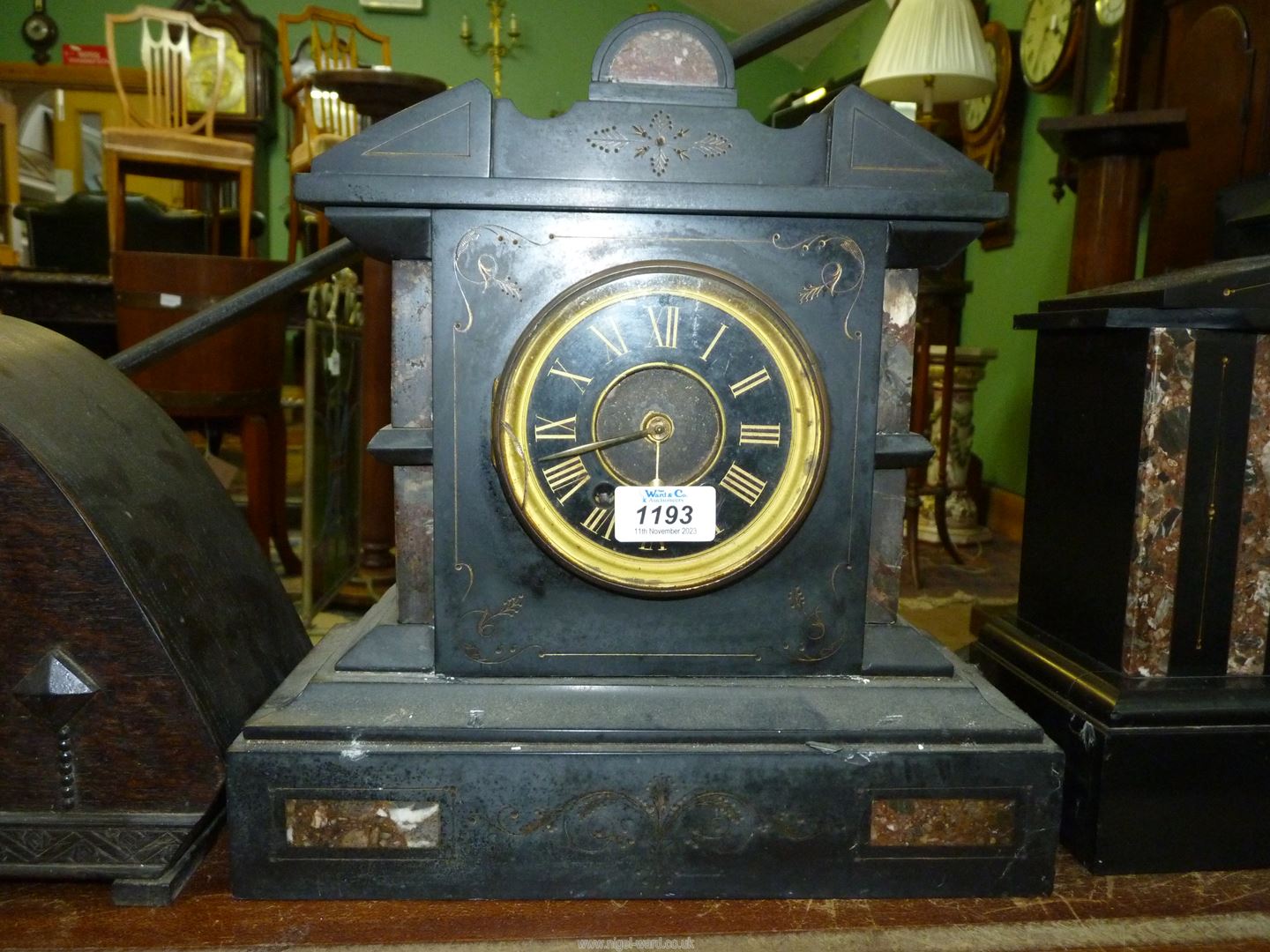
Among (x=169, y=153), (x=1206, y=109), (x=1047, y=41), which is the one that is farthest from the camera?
Result: (x=169, y=153)

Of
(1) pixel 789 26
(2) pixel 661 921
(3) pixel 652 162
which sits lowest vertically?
(2) pixel 661 921

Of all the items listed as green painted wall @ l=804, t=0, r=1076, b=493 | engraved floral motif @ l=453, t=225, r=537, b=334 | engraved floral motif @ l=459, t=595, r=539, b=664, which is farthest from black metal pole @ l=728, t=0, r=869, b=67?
green painted wall @ l=804, t=0, r=1076, b=493

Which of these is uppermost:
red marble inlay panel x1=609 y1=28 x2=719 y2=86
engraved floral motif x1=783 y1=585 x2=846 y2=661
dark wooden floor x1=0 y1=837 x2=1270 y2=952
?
red marble inlay panel x1=609 y1=28 x2=719 y2=86

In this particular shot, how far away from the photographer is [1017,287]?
366 centimetres

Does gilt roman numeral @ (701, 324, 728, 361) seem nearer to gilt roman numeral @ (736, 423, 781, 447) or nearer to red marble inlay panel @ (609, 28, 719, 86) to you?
gilt roman numeral @ (736, 423, 781, 447)

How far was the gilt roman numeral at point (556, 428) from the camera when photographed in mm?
1106

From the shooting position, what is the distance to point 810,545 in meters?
1.16

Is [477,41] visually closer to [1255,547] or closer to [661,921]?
[1255,547]

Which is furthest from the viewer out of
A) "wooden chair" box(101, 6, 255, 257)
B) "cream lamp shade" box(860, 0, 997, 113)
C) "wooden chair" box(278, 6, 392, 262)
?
"wooden chair" box(278, 6, 392, 262)

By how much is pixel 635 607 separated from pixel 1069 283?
1664 mm

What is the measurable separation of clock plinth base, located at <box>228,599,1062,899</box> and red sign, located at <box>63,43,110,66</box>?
306 inches

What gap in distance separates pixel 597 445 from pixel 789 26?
0.78 meters

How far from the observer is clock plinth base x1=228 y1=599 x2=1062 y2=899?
1035 millimetres

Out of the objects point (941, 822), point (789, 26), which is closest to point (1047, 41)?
point (789, 26)
